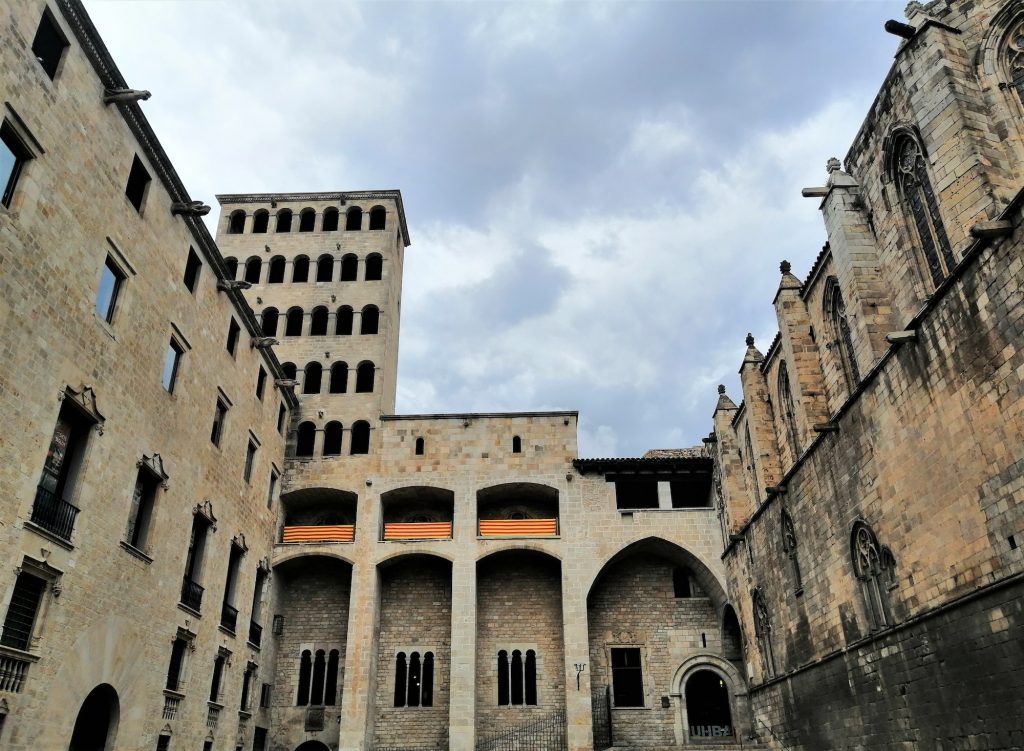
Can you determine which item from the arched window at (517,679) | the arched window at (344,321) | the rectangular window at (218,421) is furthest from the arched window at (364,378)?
the arched window at (517,679)

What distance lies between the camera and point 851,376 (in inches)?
687

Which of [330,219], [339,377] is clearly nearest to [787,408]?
[339,377]

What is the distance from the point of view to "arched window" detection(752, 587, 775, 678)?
19828 mm

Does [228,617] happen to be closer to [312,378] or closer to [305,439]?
[305,439]

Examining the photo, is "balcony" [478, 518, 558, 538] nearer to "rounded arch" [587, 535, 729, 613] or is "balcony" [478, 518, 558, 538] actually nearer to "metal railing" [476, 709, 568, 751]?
"rounded arch" [587, 535, 729, 613]

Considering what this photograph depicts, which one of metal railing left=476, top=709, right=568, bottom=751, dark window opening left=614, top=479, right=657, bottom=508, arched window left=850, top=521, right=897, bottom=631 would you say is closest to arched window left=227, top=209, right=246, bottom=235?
dark window opening left=614, top=479, right=657, bottom=508

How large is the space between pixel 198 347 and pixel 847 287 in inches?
600

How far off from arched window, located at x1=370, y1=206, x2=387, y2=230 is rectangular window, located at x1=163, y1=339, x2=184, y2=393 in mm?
15245

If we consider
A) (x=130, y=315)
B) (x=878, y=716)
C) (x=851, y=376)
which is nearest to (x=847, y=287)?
(x=851, y=376)

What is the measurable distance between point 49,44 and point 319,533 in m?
16.6

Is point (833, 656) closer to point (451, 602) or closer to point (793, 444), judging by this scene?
point (793, 444)

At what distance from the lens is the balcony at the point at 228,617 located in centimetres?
2052

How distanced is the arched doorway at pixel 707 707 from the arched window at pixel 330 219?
73.5 feet

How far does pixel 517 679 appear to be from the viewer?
24.8 m
